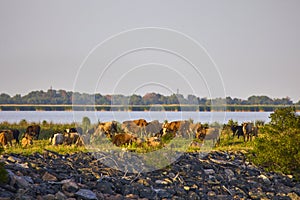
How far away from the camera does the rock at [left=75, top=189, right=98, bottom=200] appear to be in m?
9.70

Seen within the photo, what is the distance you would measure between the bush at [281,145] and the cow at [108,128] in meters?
5.25

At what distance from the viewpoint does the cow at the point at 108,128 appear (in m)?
17.8

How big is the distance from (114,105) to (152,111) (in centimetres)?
754

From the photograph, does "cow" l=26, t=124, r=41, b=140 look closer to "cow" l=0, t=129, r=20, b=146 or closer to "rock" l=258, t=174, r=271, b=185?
"cow" l=0, t=129, r=20, b=146

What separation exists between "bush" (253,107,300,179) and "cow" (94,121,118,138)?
5.25 metres

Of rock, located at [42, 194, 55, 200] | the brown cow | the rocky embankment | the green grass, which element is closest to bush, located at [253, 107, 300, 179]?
the rocky embankment

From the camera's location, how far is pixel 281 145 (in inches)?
566

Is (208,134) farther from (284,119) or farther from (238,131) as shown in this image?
(284,119)

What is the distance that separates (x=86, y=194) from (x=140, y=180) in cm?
208

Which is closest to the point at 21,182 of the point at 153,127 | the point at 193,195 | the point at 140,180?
the point at 140,180

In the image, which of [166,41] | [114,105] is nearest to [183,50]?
[166,41]

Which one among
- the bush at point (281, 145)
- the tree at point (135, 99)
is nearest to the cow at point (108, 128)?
the tree at point (135, 99)

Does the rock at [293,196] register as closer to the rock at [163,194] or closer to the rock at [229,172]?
the rock at [229,172]

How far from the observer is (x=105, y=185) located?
34.8ft
